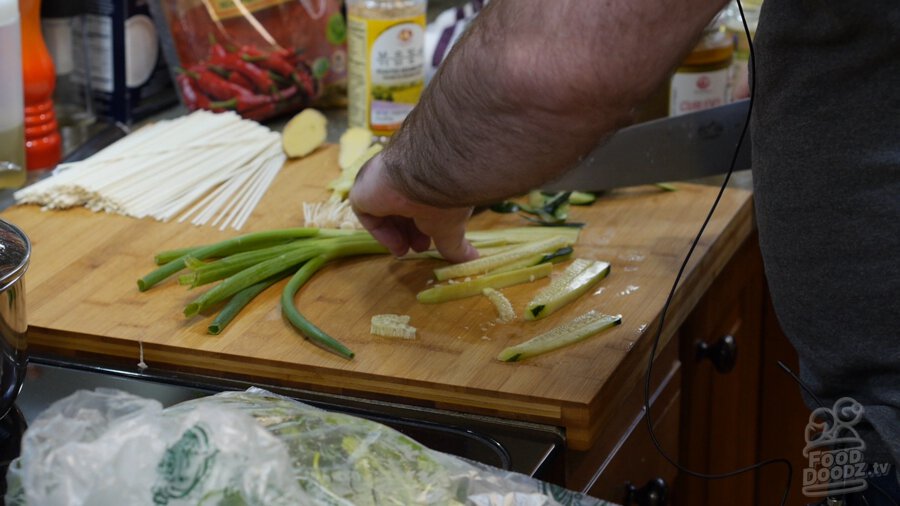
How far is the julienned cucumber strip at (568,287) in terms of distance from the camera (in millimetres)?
1404

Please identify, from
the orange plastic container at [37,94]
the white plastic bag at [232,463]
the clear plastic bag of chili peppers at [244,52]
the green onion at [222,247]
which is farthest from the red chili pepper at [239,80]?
the white plastic bag at [232,463]

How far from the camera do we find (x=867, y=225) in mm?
1104

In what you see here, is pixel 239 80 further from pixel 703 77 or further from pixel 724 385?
pixel 724 385

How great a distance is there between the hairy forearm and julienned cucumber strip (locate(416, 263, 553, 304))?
0.25 metres

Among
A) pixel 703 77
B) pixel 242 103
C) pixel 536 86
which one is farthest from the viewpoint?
pixel 242 103

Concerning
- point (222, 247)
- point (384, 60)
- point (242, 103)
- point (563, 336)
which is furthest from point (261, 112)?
point (563, 336)

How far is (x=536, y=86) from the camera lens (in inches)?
40.9

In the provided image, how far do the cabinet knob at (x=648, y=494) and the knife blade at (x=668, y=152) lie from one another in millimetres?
439

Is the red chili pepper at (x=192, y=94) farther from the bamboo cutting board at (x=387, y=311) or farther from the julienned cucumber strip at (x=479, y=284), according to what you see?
the julienned cucumber strip at (x=479, y=284)

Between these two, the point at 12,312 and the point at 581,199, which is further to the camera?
the point at 581,199

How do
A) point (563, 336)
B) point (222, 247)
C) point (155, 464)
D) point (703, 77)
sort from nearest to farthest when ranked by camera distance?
1. point (155, 464)
2. point (563, 336)
3. point (222, 247)
4. point (703, 77)

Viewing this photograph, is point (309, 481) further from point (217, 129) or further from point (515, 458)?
point (217, 129)

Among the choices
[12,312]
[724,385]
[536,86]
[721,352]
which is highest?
[536,86]

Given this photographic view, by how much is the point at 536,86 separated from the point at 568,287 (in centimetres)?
46
